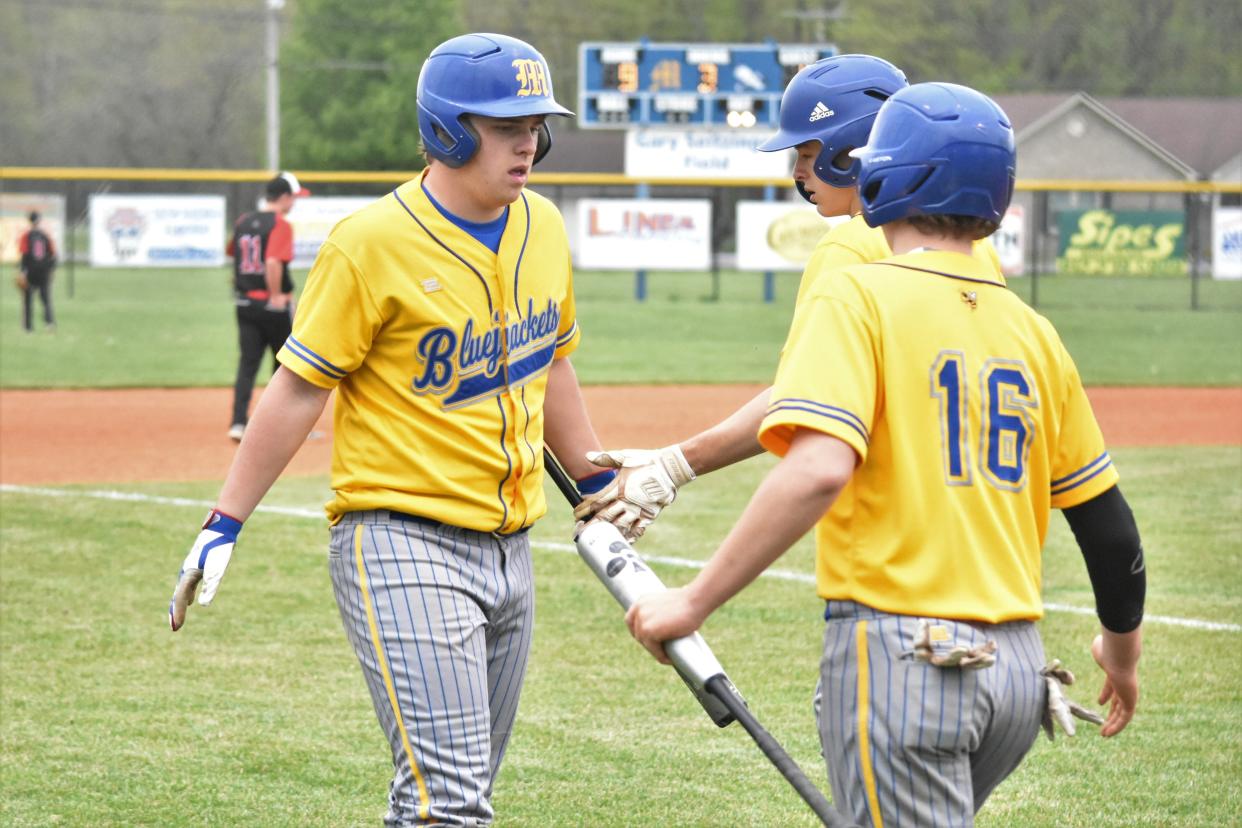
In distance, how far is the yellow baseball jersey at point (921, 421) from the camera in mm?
2615

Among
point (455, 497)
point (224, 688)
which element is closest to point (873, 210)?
point (455, 497)

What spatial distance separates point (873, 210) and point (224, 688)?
13.9 ft

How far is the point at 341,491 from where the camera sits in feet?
11.9

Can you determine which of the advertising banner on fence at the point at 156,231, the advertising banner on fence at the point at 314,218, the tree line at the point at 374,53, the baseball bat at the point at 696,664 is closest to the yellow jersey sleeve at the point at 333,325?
the baseball bat at the point at 696,664

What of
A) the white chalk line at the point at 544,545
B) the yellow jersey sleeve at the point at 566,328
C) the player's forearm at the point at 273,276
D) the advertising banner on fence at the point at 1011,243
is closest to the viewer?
the yellow jersey sleeve at the point at 566,328

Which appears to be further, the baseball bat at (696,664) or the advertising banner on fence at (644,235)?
the advertising banner on fence at (644,235)

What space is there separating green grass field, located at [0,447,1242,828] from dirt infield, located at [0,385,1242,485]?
2.71 metres

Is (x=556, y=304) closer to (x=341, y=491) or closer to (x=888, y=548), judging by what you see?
(x=341, y=491)

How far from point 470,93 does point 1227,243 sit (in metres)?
26.4

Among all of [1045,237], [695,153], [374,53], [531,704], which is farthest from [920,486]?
[374,53]

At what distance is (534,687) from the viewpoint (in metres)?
6.32

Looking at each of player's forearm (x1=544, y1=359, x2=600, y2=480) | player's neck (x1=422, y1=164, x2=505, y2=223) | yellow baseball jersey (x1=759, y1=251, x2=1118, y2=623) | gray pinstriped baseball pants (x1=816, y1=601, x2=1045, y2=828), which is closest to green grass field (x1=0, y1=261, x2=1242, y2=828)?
player's forearm (x1=544, y1=359, x2=600, y2=480)

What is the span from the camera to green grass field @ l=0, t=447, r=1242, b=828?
16.5 feet

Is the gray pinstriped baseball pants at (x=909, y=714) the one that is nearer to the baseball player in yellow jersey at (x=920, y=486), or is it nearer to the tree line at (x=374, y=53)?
the baseball player in yellow jersey at (x=920, y=486)
